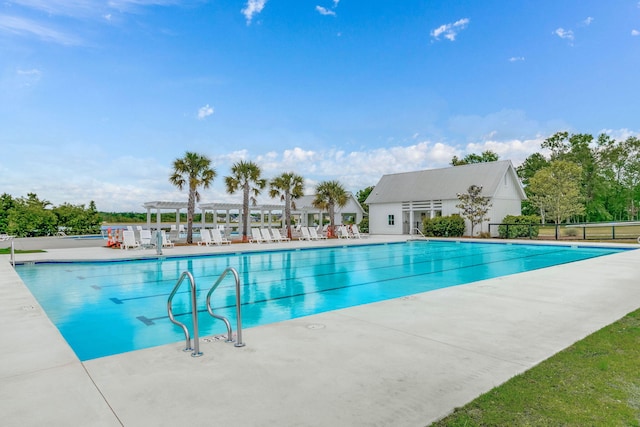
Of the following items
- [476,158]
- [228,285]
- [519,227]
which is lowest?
[228,285]

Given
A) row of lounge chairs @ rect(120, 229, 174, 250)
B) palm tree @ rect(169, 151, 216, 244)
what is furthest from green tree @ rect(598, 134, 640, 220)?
row of lounge chairs @ rect(120, 229, 174, 250)

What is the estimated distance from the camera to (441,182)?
28938 mm

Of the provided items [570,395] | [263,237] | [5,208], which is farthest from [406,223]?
[5,208]

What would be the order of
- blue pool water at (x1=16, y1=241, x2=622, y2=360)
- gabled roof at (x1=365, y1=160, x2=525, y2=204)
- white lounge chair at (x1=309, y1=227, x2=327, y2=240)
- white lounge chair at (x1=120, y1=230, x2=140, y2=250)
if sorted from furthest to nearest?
gabled roof at (x1=365, y1=160, x2=525, y2=204) < white lounge chair at (x1=309, y1=227, x2=327, y2=240) < white lounge chair at (x1=120, y1=230, x2=140, y2=250) < blue pool water at (x1=16, y1=241, x2=622, y2=360)

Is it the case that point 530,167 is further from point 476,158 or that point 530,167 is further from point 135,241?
point 135,241

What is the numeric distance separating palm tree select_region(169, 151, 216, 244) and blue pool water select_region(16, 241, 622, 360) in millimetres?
6528

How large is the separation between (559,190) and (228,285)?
38016 mm

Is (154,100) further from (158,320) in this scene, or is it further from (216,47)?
(158,320)

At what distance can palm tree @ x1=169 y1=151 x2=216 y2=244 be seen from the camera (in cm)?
2081

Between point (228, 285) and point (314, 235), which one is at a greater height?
point (314, 235)

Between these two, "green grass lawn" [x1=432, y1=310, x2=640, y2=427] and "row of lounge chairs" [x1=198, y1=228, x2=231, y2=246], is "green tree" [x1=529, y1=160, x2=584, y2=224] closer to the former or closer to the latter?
"row of lounge chairs" [x1=198, y1=228, x2=231, y2=246]

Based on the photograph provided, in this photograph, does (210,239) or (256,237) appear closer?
(210,239)

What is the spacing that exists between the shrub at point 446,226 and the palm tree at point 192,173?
14.9m

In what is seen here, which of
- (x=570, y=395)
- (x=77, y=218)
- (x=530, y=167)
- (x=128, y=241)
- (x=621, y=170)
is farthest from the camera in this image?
(x=621, y=170)
